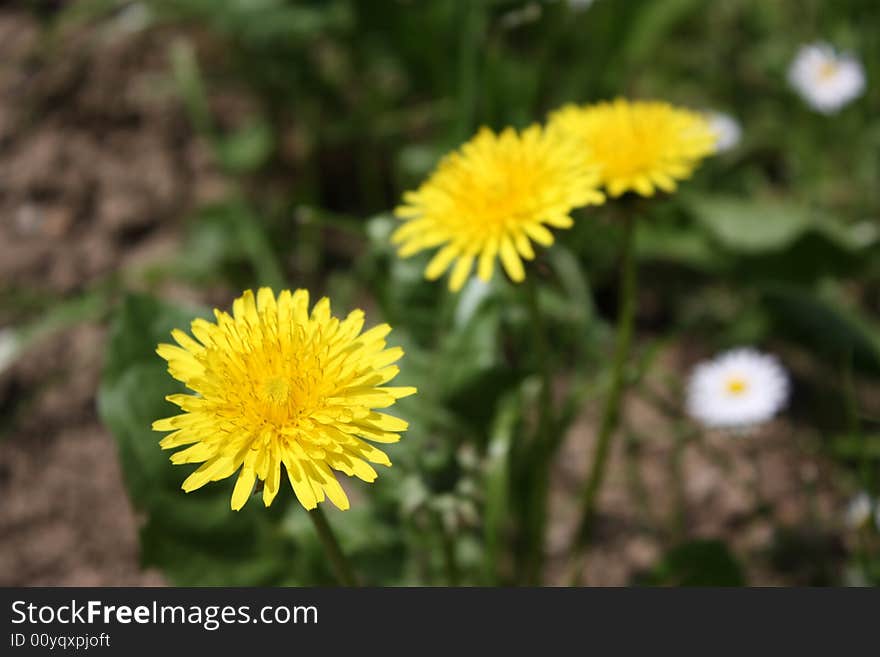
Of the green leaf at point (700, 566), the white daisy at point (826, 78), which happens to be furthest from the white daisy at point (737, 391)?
the white daisy at point (826, 78)

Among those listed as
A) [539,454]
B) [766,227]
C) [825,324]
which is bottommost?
[539,454]

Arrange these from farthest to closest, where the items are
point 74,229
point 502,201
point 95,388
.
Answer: point 74,229
point 95,388
point 502,201

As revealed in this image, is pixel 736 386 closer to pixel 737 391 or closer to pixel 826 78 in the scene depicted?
pixel 737 391

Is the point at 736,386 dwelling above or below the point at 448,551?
above

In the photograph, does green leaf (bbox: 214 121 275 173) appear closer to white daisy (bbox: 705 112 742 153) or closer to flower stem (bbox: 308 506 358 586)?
white daisy (bbox: 705 112 742 153)

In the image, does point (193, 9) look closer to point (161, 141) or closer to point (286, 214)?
point (161, 141)

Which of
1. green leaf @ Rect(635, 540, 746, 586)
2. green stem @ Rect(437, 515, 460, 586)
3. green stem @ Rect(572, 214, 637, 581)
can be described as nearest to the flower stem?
green stem @ Rect(437, 515, 460, 586)

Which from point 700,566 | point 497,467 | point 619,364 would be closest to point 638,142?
point 619,364

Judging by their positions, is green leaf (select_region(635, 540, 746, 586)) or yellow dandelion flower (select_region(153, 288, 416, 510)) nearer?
yellow dandelion flower (select_region(153, 288, 416, 510))
